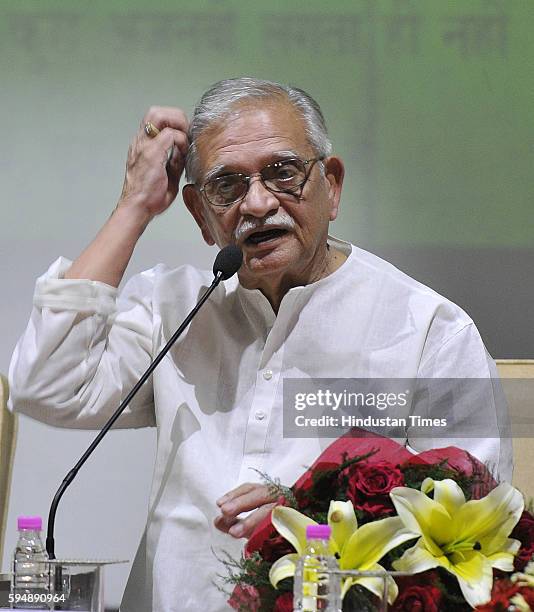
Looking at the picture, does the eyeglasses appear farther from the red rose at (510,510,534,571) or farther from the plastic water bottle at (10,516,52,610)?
the red rose at (510,510,534,571)

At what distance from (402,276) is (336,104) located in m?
0.51

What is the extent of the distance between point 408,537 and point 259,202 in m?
0.90

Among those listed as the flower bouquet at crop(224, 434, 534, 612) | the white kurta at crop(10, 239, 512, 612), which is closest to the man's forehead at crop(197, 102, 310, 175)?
the white kurta at crop(10, 239, 512, 612)

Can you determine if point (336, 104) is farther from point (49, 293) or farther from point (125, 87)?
point (49, 293)

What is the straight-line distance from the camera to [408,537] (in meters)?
0.99

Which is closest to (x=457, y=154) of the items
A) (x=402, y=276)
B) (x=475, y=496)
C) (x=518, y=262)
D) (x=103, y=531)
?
(x=518, y=262)

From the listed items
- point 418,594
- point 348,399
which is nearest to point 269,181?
point 348,399

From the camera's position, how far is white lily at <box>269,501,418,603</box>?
1000mm

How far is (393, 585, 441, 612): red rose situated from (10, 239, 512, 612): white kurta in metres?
0.72

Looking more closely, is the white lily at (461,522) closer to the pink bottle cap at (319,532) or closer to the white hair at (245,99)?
the pink bottle cap at (319,532)

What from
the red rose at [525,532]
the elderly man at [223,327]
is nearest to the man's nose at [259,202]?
the elderly man at [223,327]

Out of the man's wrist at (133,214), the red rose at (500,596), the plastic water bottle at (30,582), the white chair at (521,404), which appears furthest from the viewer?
the man's wrist at (133,214)

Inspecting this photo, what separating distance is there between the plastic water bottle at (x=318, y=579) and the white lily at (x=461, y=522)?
0.07 meters

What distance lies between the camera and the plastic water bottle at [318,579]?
→ 97 cm
